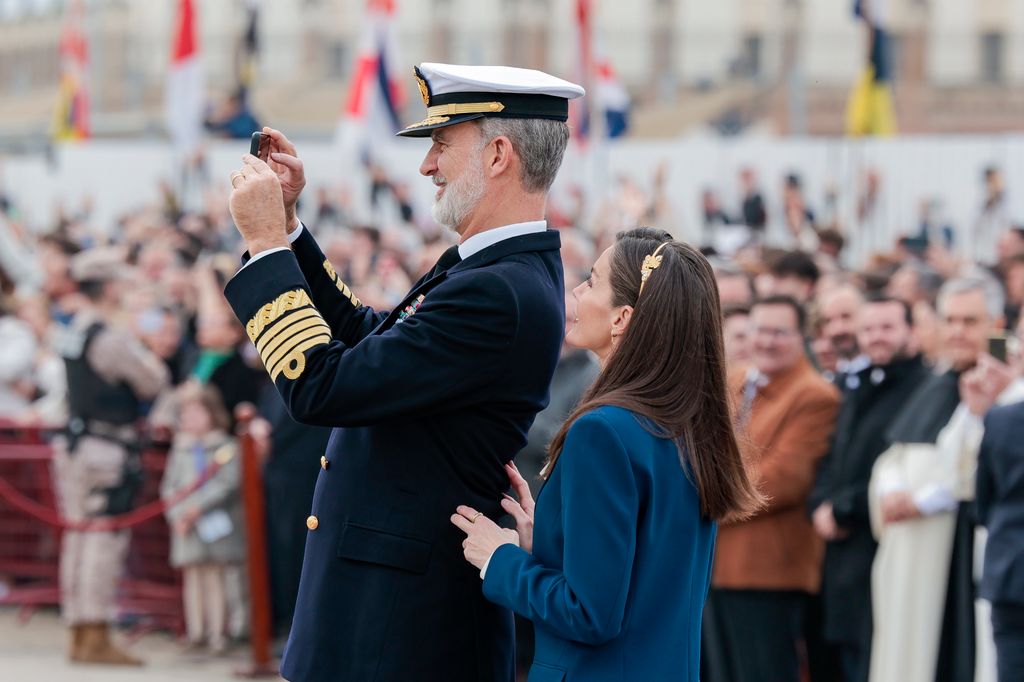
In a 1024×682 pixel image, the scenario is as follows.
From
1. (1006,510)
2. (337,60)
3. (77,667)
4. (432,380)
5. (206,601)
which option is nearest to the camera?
(432,380)

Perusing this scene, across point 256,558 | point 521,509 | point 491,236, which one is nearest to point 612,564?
point 521,509

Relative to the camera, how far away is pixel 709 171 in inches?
675

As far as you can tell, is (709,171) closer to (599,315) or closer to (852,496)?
(852,496)

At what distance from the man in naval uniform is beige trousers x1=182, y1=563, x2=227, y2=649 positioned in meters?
4.62

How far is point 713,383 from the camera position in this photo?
3.27 meters

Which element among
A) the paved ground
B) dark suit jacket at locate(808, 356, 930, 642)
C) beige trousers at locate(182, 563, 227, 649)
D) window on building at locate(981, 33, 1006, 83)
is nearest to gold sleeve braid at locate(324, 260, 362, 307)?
dark suit jacket at locate(808, 356, 930, 642)

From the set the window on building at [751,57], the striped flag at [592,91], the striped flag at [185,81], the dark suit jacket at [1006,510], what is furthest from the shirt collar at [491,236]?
the window on building at [751,57]

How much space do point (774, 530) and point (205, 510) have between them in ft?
9.83

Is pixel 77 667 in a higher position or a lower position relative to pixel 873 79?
lower

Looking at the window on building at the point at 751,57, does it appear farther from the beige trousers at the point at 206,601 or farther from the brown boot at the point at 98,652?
the brown boot at the point at 98,652

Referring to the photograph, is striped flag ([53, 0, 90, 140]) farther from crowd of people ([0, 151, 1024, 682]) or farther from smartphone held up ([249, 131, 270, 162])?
smartphone held up ([249, 131, 270, 162])

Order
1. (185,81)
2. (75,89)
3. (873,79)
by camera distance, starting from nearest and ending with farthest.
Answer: (873,79) → (185,81) → (75,89)

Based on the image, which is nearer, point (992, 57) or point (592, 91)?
point (592, 91)

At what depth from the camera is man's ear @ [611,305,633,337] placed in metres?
3.30
